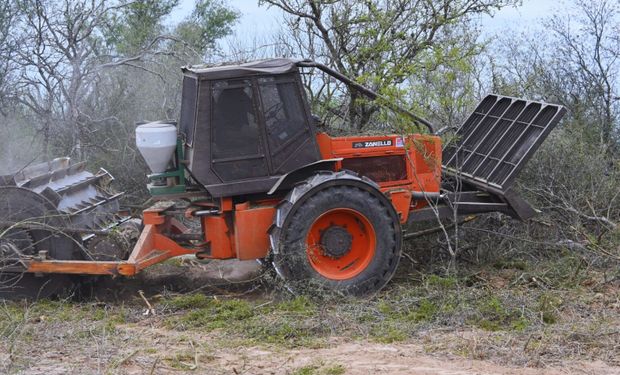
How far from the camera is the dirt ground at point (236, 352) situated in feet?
19.7

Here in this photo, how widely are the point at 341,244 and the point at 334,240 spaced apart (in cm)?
8

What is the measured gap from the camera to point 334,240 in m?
8.51

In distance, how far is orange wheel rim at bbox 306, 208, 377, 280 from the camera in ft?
27.8

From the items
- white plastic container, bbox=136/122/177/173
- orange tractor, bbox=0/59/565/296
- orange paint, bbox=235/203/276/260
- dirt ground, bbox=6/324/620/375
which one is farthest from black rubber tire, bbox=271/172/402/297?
dirt ground, bbox=6/324/620/375

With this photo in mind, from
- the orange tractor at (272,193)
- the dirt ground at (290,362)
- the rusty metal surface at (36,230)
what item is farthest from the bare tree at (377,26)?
the dirt ground at (290,362)

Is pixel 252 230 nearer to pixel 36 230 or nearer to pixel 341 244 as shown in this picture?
pixel 341 244

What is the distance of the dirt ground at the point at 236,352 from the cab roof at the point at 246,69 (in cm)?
218

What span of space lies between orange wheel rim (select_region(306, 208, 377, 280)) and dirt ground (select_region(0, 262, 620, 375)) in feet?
4.31

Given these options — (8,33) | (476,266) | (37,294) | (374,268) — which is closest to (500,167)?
(476,266)

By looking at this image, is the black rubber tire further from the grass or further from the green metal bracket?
the green metal bracket

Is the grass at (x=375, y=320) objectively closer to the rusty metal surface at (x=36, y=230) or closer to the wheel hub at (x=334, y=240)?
the rusty metal surface at (x=36, y=230)

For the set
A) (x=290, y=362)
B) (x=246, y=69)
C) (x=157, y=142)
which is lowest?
(x=290, y=362)

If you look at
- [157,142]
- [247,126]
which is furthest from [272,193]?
[157,142]

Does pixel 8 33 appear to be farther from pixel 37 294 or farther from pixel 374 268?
pixel 374 268
